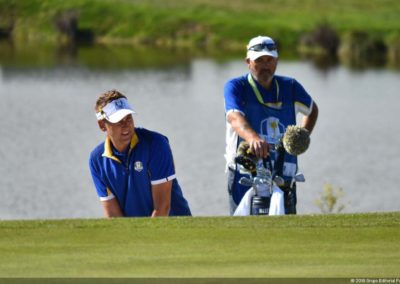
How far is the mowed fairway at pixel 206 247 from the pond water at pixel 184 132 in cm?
1376

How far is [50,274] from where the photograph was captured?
256 inches

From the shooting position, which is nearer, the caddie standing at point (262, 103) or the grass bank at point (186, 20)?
the caddie standing at point (262, 103)

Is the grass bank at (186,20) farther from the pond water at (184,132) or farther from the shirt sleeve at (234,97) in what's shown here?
the shirt sleeve at (234,97)

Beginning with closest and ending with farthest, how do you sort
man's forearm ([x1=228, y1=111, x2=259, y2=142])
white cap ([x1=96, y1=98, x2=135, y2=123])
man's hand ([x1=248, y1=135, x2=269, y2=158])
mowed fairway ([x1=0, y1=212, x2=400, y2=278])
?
mowed fairway ([x1=0, y1=212, x2=400, y2=278]) < white cap ([x1=96, y1=98, x2=135, y2=123]) < man's hand ([x1=248, y1=135, x2=269, y2=158]) < man's forearm ([x1=228, y1=111, x2=259, y2=142])

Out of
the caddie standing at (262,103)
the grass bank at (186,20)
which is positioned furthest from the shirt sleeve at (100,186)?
the grass bank at (186,20)

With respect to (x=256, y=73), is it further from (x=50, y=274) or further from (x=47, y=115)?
(x=47, y=115)

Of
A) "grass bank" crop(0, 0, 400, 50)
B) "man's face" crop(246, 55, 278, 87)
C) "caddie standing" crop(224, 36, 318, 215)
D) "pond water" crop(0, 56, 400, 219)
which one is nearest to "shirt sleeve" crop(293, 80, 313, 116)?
"caddie standing" crop(224, 36, 318, 215)

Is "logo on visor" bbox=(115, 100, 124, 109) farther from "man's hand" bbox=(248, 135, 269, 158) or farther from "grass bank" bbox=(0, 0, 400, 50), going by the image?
"grass bank" bbox=(0, 0, 400, 50)

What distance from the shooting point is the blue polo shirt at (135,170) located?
8414mm

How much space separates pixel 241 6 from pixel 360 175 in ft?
162

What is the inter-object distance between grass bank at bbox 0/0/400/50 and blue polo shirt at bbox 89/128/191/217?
55873 millimetres

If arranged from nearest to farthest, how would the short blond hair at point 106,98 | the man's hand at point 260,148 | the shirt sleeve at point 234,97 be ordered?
1. the short blond hair at point 106,98
2. the man's hand at point 260,148
3. the shirt sleeve at point 234,97

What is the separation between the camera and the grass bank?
220 feet

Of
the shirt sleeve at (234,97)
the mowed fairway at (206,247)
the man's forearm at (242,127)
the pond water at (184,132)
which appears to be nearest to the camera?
the mowed fairway at (206,247)
